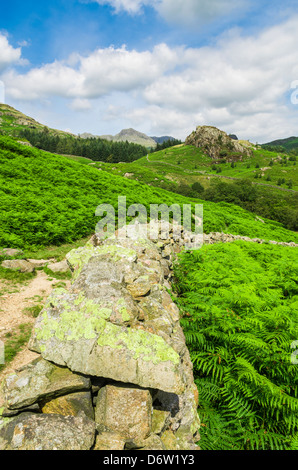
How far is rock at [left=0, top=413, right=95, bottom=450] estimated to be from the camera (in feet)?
9.45

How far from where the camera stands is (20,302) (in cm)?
802

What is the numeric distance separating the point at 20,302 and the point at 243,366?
7370mm

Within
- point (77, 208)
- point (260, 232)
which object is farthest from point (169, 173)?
point (77, 208)

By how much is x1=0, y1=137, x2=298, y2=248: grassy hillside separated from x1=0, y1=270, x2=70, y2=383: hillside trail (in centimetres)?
339

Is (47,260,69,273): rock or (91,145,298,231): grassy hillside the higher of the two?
(91,145,298,231): grassy hillside

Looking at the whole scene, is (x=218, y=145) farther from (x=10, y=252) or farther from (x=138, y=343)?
(x=138, y=343)

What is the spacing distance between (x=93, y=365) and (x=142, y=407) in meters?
1.03

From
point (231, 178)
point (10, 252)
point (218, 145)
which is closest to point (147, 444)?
point (10, 252)

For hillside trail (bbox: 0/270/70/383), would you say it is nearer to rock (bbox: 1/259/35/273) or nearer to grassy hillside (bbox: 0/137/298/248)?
rock (bbox: 1/259/35/273)

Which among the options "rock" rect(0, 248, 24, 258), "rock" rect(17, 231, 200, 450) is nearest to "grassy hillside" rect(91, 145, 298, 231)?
"rock" rect(0, 248, 24, 258)

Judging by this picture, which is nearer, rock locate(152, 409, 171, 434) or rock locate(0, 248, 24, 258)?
rock locate(152, 409, 171, 434)

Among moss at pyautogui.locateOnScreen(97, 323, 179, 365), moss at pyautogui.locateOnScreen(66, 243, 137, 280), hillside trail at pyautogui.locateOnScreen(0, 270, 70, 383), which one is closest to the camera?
moss at pyautogui.locateOnScreen(97, 323, 179, 365)
